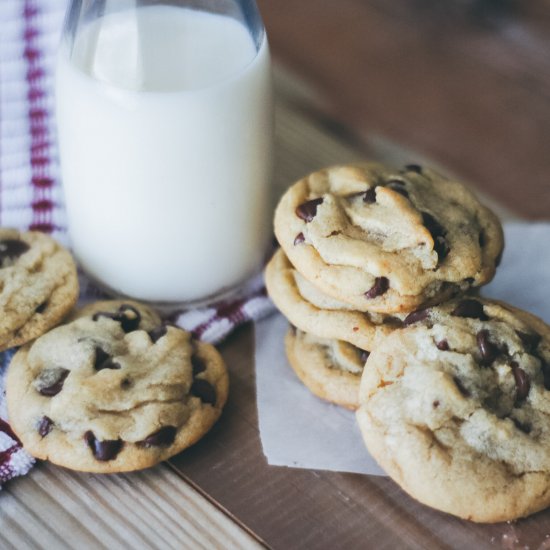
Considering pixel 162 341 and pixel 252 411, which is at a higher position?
pixel 162 341

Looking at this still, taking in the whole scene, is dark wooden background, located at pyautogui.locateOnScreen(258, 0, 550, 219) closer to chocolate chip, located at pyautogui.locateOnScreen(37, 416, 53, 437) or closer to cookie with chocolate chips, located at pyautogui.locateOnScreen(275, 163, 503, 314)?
cookie with chocolate chips, located at pyautogui.locateOnScreen(275, 163, 503, 314)

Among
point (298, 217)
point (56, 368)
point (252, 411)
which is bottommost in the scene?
point (252, 411)

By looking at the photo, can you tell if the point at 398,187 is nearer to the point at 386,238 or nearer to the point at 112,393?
the point at 386,238

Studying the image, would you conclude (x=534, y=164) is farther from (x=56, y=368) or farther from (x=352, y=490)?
(x=56, y=368)

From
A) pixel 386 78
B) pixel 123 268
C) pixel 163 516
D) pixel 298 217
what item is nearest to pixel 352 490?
pixel 163 516

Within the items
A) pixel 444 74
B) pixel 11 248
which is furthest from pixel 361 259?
pixel 444 74

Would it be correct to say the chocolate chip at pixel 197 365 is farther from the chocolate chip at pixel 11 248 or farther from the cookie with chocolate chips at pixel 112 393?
the chocolate chip at pixel 11 248

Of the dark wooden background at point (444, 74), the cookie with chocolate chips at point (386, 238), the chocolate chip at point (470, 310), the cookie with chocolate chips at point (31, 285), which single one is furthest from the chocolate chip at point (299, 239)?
the dark wooden background at point (444, 74)
